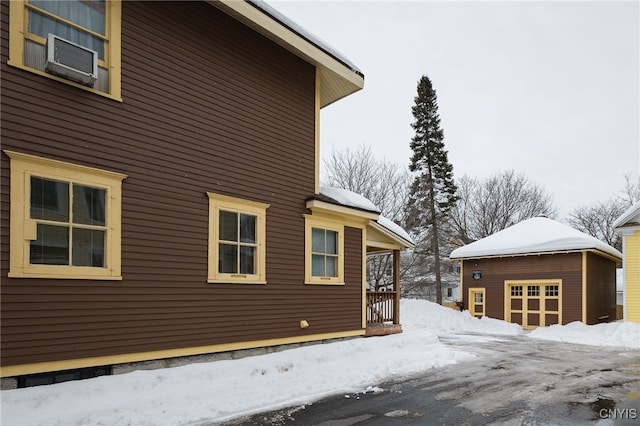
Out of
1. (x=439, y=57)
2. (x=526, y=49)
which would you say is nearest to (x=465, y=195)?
(x=526, y=49)

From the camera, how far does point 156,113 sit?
24.8ft

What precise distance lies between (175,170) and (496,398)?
6294 mm

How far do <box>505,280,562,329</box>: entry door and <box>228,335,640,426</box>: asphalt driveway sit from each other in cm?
843

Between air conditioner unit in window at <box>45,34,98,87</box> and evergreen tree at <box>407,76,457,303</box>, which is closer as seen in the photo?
air conditioner unit in window at <box>45,34,98,87</box>

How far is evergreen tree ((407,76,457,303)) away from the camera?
31031mm

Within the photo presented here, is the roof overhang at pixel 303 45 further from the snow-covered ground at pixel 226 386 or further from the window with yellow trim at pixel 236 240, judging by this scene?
the snow-covered ground at pixel 226 386

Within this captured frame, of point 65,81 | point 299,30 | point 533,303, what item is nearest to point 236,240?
point 65,81

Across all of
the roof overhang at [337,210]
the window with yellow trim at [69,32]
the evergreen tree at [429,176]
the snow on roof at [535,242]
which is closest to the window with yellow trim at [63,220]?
the window with yellow trim at [69,32]

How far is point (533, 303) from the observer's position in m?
19.7

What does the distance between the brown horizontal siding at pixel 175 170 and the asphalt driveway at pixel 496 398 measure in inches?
103

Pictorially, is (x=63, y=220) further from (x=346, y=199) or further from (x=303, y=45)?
(x=346, y=199)

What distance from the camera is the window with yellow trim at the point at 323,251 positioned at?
1030 centimetres

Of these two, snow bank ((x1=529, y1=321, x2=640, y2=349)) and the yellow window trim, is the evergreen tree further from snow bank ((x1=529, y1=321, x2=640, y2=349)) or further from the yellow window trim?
snow bank ((x1=529, y1=321, x2=640, y2=349))

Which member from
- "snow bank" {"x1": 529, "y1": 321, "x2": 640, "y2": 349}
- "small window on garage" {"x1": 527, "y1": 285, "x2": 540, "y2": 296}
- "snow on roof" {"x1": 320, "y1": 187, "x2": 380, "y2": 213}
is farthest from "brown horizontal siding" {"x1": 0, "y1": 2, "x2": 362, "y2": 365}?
"small window on garage" {"x1": 527, "y1": 285, "x2": 540, "y2": 296}
